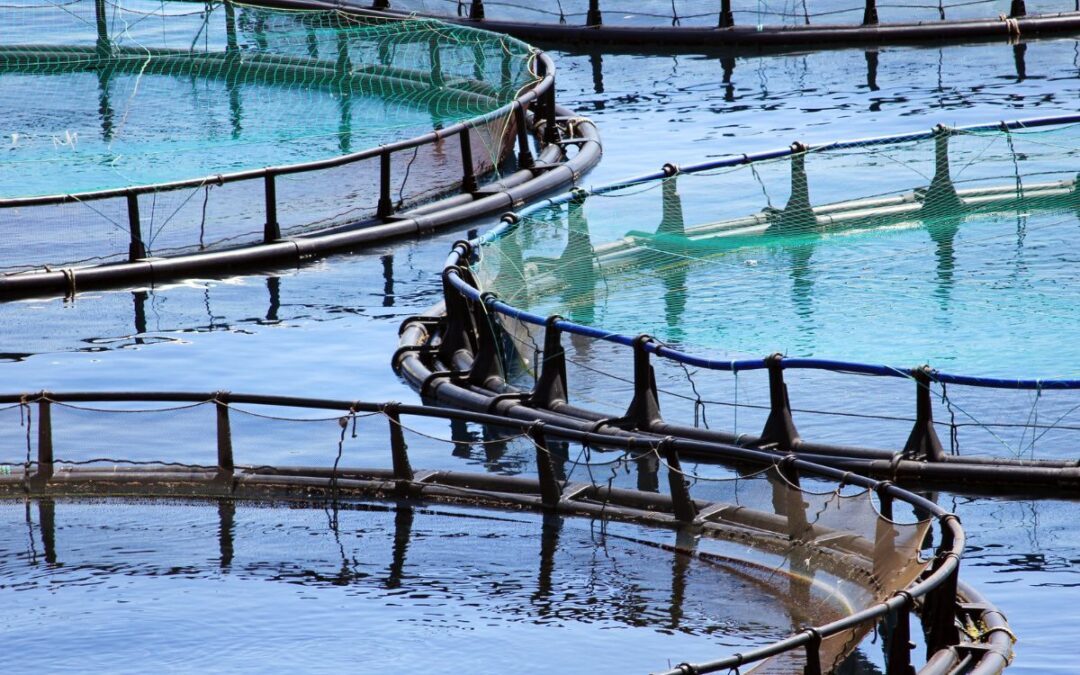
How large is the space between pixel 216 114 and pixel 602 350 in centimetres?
1699

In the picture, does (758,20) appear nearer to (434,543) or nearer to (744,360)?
(744,360)

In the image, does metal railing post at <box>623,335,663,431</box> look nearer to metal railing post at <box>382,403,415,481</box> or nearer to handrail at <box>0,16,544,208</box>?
metal railing post at <box>382,403,415,481</box>

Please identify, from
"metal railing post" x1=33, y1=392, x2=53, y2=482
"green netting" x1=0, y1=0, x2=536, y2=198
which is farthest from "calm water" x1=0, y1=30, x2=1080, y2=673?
"metal railing post" x1=33, y1=392, x2=53, y2=482

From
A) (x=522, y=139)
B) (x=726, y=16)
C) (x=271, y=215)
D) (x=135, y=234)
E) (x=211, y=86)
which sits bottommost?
(x=135, y=234)

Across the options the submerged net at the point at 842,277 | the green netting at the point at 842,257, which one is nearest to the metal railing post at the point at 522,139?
the green netting at the point at 842,257

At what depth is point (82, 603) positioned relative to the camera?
12.8 meters

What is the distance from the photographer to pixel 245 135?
30.4 meters

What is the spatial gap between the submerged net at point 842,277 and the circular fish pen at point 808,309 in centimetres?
3

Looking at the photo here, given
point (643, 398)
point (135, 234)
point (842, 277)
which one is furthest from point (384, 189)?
point (643, 398)

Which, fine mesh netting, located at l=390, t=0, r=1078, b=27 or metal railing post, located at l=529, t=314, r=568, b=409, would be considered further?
fine mesh netting, located at l=390, t=0, r=1078, b=27

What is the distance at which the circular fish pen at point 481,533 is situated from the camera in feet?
37.5

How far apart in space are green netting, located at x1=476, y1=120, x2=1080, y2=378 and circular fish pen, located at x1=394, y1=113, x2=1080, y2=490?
0.10ft

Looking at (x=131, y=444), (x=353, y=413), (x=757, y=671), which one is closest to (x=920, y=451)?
(x=353, y=413)

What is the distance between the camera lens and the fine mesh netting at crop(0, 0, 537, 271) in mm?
23281
